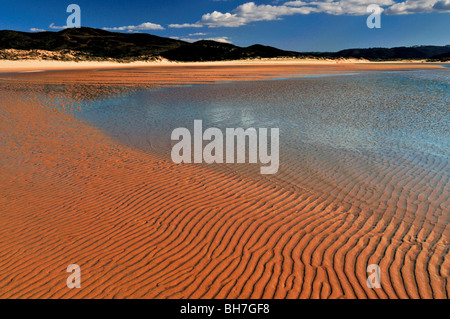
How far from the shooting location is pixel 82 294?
376 centimetres

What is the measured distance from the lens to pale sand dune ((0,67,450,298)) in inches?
152

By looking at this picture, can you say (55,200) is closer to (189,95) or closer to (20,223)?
(20,223)

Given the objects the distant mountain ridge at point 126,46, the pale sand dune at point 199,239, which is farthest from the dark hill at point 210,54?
the pale sand dune at point 199,239

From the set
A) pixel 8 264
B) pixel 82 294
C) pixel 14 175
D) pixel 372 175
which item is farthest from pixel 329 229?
pixel 14 175

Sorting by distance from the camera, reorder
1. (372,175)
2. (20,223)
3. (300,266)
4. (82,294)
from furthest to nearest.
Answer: (372,175) < (20,223) < (300,266) < (82,294)

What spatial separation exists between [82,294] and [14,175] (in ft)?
16.8

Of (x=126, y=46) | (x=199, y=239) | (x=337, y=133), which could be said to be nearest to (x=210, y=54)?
(x=126, y=46)

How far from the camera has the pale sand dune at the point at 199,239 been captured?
387 centimetres

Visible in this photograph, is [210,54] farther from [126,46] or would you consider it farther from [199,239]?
[199,239]

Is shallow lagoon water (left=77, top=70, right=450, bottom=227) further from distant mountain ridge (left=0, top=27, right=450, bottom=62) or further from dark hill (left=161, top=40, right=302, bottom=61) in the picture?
distant mountain ridge (left=0, top=27, right=450, bottom=62)

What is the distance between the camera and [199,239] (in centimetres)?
483

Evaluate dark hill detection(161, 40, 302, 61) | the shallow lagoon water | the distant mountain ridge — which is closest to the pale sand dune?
the shallow lagoon water

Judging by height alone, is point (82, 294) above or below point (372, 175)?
below
